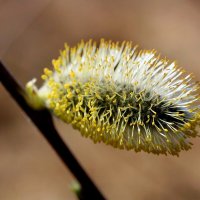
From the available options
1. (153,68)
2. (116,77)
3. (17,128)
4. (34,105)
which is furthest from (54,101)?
(17,128)

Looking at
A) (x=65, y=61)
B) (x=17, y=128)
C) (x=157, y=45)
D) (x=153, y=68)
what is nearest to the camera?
(x=153, y=68)

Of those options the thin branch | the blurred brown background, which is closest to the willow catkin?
the thin branch

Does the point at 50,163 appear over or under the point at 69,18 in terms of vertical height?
under

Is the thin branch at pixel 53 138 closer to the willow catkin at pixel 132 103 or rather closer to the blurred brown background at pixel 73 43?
the willow catkin at pixel 132 103

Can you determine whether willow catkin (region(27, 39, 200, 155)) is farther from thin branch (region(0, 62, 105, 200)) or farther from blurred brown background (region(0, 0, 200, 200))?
blurred brown background (region(0, 0, 200, 200))

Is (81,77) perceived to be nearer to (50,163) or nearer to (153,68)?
(153,68)
